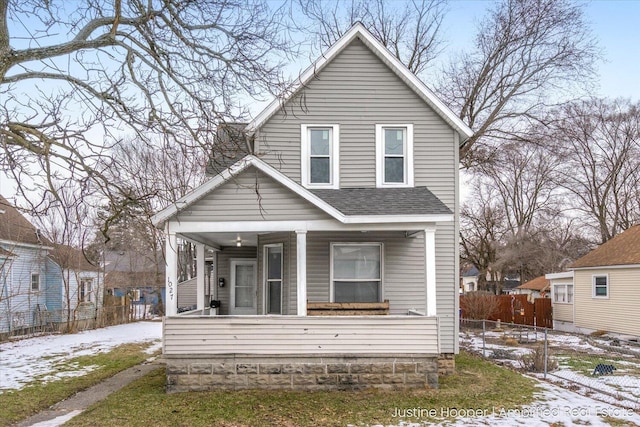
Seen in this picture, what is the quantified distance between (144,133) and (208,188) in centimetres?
272

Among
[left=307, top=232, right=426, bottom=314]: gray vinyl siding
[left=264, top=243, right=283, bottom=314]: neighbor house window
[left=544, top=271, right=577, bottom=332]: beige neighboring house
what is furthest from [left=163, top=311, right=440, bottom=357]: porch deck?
[left=544, top=271, right=577, bottom=332]: beige neighboring house

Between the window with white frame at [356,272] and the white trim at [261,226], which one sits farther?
the window with white frame at [356,272]

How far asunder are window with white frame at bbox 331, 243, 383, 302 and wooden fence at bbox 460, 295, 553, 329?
17064mm

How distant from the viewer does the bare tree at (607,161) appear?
34938 millimetres

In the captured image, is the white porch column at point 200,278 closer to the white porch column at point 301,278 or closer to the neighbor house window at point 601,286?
the white porch column at point 301,278

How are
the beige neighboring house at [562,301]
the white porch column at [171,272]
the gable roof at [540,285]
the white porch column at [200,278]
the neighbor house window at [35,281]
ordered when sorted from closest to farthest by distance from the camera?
1. the white porch column at [171,272]
2. the white porch column at [200,278]
3. the neighbor house window at [35,281]
4. the beige neighboring house at [562,301]
5. the gable roof at [540,285]

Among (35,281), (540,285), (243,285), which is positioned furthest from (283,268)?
(540,285)

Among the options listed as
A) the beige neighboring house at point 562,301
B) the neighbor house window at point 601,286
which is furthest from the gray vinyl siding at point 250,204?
the beige neighboring house at point 562,301

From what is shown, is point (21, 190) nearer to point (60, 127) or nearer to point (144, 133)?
point (60, 127)

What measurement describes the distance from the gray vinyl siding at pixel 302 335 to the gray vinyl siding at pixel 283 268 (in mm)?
1590

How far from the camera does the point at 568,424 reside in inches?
292

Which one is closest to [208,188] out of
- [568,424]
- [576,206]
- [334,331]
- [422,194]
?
[334,331]

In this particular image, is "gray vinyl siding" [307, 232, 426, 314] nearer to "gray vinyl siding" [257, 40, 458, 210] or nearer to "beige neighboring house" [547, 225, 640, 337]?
"gray vinyl siding" [257, 40, 458, 210]

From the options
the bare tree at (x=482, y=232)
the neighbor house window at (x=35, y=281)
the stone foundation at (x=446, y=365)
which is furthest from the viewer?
the bare tree at (x=482, y=232)
